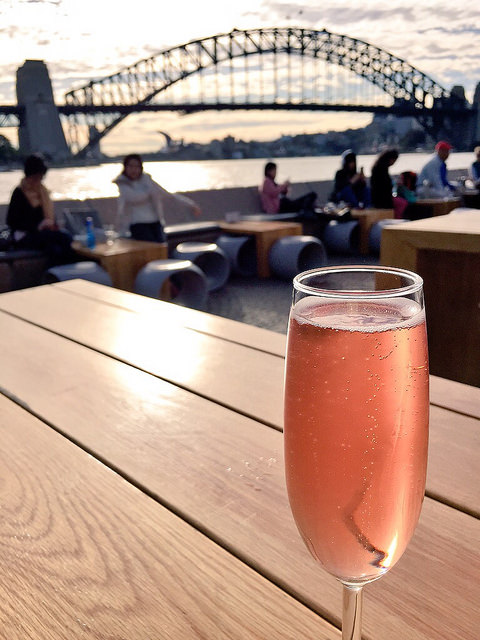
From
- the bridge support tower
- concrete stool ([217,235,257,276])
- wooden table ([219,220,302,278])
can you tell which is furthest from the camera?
the bridge support tower

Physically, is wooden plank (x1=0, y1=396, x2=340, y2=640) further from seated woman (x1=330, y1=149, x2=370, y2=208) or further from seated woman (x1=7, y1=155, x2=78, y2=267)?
seated woman (x1=330, y1=149, x2=370, y2=208)

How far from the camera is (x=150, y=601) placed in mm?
544

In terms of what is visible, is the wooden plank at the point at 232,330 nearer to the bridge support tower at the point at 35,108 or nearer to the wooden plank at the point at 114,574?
the wooden plank at the point at 114,574

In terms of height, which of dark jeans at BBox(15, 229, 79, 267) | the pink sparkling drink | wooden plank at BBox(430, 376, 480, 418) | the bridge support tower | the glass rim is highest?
the bridge support tower

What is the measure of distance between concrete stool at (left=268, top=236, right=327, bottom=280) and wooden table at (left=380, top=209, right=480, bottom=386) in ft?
12.2

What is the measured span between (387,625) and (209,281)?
19.3ft

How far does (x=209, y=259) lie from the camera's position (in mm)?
6570

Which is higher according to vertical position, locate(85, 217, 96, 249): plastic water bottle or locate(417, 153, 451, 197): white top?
locate(417, 153, 451, 197): white top

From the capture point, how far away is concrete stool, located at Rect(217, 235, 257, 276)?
6938 mm

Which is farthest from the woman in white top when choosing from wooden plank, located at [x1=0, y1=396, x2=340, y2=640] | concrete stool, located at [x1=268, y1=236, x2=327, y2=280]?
wooden plank, located at [x1=0, y1=396, x2=340, y2=640]

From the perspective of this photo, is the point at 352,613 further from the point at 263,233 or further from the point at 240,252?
the point at 240,252

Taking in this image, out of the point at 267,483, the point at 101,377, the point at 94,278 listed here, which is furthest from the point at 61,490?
the point at 94,278

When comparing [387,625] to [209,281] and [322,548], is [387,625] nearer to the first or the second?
[322,548]

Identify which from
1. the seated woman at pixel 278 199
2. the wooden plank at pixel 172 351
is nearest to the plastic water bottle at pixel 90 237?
the seated woman at pixel 278 199
